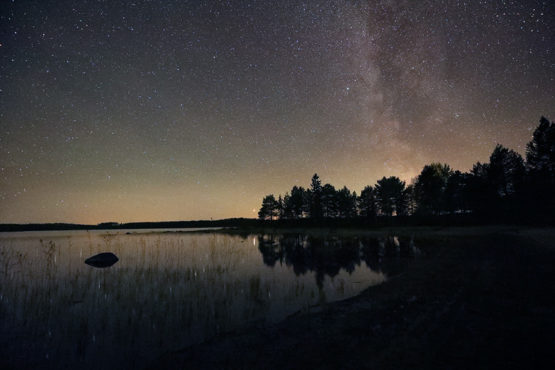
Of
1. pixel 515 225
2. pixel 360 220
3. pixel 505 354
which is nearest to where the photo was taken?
pixel 505 354

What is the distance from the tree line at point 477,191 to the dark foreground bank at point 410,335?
2107 inches

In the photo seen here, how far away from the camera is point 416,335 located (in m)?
6.31

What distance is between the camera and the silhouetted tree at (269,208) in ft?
422

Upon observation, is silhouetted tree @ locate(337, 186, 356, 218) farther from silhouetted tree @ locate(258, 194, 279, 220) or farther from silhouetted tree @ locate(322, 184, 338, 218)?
silhouetted tree @ locate(258, 194, 279, 220)

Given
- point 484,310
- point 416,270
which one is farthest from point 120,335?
point 416,270

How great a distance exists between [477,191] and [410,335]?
70362mm

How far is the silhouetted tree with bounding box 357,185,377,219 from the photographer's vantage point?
322ft

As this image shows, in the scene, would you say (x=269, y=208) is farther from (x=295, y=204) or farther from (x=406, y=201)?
(x=406, y=201)

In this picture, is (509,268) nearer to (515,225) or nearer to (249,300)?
(249,300)

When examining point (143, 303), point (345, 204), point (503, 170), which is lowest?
point (143, 303)

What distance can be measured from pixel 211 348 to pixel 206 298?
5.38m

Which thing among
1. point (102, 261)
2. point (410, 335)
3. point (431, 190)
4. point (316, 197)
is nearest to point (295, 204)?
point (316, 197)

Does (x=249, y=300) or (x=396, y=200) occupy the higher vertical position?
(x=396, y=200)

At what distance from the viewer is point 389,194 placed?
94.5 m
